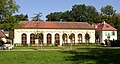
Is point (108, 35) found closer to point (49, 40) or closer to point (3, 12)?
point (49, 40)

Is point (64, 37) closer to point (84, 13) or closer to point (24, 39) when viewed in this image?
point (24, 39)

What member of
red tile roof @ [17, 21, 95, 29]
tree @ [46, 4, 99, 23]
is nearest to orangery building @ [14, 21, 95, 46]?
red tile roof @ [17, 21, 95, 29]

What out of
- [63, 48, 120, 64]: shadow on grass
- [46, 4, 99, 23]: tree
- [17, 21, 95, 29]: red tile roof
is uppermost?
[46, 4, 99, 23]: tree

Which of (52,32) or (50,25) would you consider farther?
(50,25)

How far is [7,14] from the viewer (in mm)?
53094

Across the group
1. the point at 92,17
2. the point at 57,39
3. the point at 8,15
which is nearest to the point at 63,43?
the point at 57,39

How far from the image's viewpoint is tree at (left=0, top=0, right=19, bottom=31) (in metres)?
52.2

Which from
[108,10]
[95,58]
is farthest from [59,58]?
[108,10]

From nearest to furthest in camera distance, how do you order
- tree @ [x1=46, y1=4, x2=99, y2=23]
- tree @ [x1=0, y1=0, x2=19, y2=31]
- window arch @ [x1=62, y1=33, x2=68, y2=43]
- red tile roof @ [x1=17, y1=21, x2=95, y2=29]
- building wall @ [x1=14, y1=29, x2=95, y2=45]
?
1. tree @ [x1=0, y1=0, x2=19, y2=31]
2. window arch @ [x1=62, y1=33, x2=68, y2=43]
3. building wall @ [x1=14, y1=29, x2=95, y2=45]
4. red tile roof @ [x1=17, y1=21, x2=95, y2=29]
5. tree @ [x1=46, y1=4, x2=99, y2=23]

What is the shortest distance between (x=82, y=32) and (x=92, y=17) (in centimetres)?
3495

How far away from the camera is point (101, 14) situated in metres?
121

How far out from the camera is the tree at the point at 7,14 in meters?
52.2

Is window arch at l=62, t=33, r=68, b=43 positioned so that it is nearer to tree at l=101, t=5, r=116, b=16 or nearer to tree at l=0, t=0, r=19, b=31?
tree at l=0, t=0, r=19, b=31

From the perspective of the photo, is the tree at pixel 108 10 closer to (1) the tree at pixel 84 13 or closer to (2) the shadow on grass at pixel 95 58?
(1) the tree at pixel 84 13
